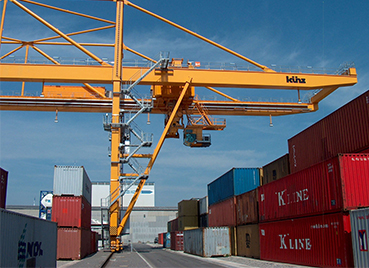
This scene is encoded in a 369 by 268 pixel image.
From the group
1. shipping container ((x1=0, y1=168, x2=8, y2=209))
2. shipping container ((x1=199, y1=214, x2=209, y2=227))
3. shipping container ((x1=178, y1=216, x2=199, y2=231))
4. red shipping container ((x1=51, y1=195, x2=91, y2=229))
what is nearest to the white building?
shipping container ((x1=178, y1=216, x2=199, y2=231))

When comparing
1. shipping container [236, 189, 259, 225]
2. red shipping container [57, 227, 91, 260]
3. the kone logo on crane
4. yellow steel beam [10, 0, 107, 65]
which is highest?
yellow steel beam [10, 0, 107, 65]

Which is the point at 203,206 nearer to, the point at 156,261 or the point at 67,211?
the point at 156,261

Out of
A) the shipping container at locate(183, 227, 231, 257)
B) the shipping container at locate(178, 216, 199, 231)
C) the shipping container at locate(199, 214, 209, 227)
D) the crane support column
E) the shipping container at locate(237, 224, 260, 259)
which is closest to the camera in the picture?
the shipping container at locate(237, 224, 260, 259)

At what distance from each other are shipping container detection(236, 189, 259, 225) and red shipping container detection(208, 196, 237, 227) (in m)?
0.56

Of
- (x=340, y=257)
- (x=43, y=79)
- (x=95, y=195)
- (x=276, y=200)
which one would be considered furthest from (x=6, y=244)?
(x=95, y=195)

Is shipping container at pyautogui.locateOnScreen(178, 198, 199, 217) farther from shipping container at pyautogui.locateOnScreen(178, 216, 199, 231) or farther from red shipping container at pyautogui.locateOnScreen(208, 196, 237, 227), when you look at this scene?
red shipping container at pyautogui.locateOnScreen(208, 196, 237, 227)

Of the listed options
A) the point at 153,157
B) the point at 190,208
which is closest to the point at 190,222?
the point at 190,208

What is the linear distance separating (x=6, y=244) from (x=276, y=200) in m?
13.8

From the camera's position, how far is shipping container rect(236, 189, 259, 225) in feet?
73.3

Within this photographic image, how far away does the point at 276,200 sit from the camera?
19.1 metres

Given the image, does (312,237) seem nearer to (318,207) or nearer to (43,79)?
(318,207)

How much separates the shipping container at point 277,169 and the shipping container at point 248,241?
12.9 feet

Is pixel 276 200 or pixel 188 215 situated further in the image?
pixel 188 215

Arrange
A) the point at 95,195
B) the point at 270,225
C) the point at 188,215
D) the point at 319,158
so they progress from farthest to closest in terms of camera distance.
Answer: the point at 95,195 → the point at 188,215 → the point at 270,225 → the point at 319,158
